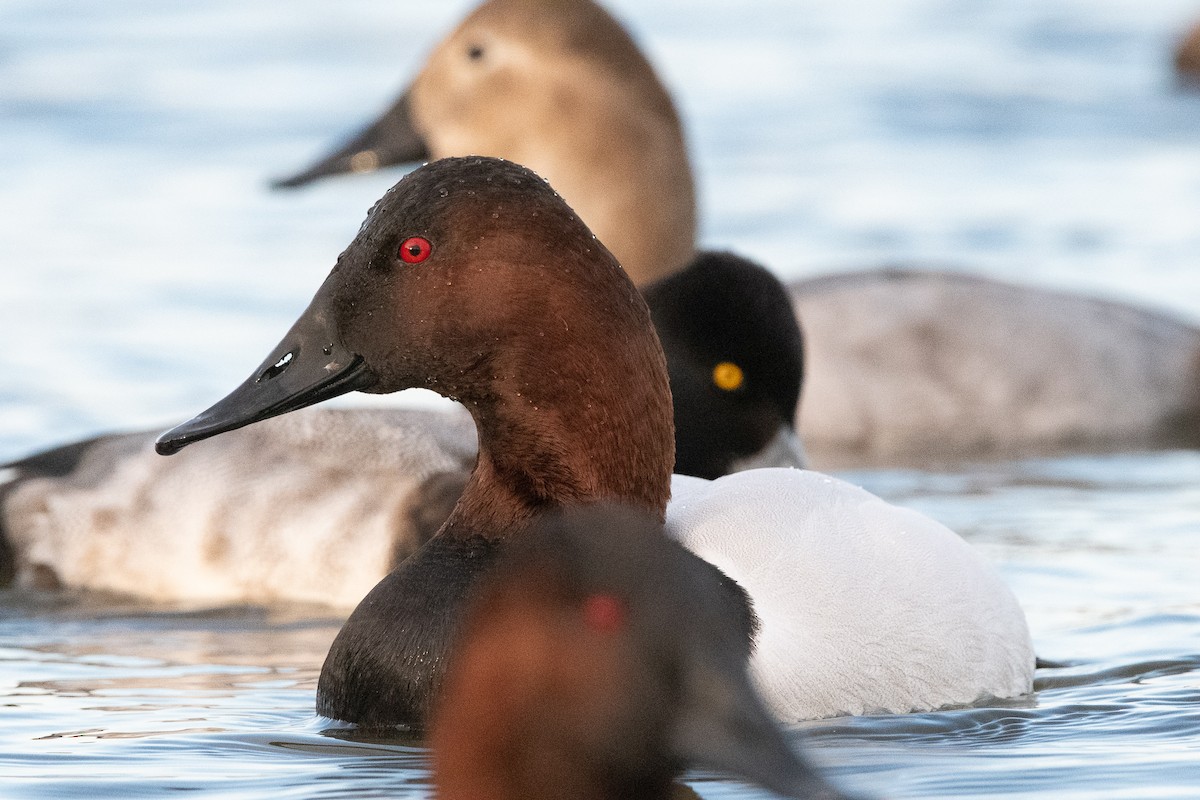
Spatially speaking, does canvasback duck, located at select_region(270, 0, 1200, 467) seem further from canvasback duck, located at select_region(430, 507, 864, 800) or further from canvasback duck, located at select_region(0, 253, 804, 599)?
canvasback duck, located at select_region(430, 507, 864, 800)

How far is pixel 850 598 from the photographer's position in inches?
175

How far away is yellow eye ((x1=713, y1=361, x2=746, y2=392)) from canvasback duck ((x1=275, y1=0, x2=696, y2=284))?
1630 mm

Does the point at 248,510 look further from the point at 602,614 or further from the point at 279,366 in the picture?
the point at 602,614

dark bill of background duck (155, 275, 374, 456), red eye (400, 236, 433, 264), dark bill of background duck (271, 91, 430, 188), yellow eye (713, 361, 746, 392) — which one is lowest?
yellow eye (713, 361, 746, 392)

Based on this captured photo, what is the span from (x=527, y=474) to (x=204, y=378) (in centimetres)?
429

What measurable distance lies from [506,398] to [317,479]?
1749 mm

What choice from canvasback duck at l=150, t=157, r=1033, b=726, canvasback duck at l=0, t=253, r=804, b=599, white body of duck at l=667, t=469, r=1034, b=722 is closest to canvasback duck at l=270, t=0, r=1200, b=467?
canvasback duck at l=0, t=253, r=804, b=599

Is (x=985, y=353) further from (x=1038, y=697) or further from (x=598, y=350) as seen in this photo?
(x=598, y=350)

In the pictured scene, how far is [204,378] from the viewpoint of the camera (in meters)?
8.37

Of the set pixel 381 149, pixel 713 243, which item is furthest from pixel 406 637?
pixel 713 243

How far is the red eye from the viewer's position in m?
4.25

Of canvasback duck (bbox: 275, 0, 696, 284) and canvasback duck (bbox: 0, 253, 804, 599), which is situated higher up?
canvasback duck (bbox: 275, 0, 696, 284)

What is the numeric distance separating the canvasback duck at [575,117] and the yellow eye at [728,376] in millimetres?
1630

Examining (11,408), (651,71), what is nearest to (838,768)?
(651,71)
